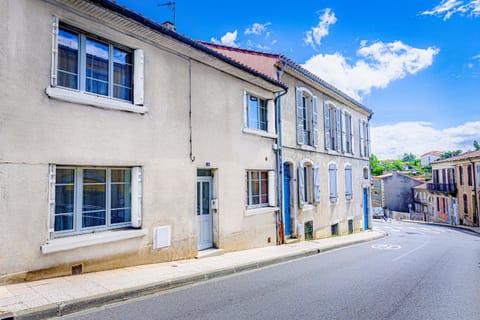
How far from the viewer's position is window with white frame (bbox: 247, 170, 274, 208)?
10.5 metres

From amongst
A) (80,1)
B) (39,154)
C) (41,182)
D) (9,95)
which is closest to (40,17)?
(80,1)

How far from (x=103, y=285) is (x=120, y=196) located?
192 cm

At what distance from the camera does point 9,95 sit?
16.3ft

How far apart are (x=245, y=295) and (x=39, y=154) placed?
4.20 meters

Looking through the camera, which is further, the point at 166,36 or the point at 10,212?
the point at 166,36

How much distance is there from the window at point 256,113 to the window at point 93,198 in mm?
4913

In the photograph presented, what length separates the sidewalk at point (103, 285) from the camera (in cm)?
426

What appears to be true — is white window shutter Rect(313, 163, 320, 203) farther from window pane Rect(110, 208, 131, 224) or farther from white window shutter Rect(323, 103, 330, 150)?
window pane Rect(110, 208, 131, 224)

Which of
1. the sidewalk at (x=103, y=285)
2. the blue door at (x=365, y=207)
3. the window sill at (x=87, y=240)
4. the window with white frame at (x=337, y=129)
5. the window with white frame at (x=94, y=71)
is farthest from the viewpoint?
the blue door at (x=365, y=207)

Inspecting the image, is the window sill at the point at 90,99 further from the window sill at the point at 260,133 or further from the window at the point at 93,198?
the window sill at the point at 260,133

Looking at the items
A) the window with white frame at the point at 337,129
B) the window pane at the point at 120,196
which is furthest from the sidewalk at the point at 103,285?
the window with white frame at the point at 337,129

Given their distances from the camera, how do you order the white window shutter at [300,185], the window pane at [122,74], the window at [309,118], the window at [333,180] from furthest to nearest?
1. the window at [333,180]
2. the window at [309,118]
3. the white window shutter at [300,185]
4. the window pane at [122,74]

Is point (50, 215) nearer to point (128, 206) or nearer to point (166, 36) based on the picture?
point (128, 206)

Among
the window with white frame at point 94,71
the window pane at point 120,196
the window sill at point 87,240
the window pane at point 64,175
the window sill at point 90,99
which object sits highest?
the window with white frame at point 94,71
